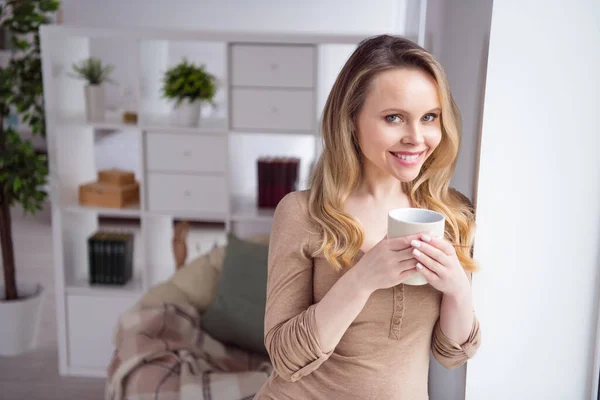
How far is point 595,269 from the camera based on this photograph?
4.27ft

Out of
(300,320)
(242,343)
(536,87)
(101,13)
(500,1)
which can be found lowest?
(242,343)

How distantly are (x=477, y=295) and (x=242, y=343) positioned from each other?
1.78m

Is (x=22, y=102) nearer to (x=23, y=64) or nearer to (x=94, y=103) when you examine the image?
(x=23, y=64)

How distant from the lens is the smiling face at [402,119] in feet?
3.82

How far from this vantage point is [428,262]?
42.8 inches

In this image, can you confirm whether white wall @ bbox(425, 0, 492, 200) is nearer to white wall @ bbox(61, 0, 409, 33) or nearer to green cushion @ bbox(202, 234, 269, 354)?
green cushion @ bbox(202, 234, 269, 354)

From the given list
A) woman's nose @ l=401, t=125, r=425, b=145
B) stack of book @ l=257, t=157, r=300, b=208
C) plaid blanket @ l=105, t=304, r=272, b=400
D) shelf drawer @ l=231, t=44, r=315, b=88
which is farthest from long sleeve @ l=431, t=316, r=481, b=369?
stack of book @ l=257, t=157, r=300, b=208

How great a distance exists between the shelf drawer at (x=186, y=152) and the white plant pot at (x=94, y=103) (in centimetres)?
33

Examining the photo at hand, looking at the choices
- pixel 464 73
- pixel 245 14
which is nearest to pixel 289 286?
pixel 464 73

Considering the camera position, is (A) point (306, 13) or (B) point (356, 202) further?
(A) point (306, 13)

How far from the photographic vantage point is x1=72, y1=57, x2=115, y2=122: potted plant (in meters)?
3.41

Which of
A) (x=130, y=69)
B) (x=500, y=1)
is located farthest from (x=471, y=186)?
(x=130, y=69)

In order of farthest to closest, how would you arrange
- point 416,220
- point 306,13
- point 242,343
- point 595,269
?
point 306,13, point 242,343, point 595,269, point 416,220

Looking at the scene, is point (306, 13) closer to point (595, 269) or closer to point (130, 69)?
point (130, 69)
